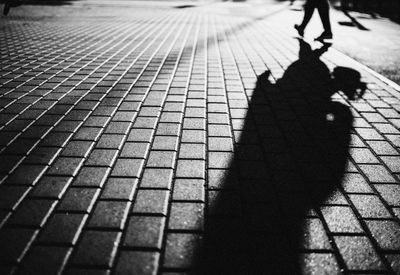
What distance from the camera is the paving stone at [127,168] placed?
2275 mm

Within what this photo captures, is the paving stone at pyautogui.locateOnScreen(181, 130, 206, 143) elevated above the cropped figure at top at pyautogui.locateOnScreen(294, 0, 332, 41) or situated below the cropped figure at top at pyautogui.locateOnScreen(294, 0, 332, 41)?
below

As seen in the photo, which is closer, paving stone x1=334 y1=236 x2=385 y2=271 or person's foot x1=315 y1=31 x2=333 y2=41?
paving stone x1=334 y1=236 x2=385 y2=271

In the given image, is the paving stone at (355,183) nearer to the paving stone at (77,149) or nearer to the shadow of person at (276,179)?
the shadow of person at (276,179)

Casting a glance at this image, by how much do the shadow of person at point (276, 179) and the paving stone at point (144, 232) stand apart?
0.98ft

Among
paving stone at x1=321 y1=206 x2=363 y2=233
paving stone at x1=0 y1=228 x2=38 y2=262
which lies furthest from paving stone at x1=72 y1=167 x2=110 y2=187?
paving stone at x1=321 y1=206 x2=363 y2=233

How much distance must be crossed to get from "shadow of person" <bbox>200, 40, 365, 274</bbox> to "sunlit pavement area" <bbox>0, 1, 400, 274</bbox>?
11 millimetres

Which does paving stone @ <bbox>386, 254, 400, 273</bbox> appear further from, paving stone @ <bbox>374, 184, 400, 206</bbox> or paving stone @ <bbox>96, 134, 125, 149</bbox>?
paving stone @ <bbox>96, 134, 125, 149</bbox>

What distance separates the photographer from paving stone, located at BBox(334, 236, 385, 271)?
162cm

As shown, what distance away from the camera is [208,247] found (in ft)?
5.54

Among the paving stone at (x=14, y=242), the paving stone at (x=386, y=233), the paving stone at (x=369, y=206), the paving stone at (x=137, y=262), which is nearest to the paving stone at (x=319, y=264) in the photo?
the paving stone at (x=386, y=233)

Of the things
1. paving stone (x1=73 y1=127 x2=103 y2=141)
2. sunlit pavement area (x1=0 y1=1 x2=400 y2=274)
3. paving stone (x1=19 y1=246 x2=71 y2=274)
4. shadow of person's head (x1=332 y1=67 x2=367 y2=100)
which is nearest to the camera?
paving stone (x1=19 y1=246 x2=71 y2=274)

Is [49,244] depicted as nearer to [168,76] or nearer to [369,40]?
[168,76]

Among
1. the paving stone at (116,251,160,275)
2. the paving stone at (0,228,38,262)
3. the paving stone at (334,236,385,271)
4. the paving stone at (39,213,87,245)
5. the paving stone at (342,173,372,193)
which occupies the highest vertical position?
the paving stone at (0,228,38,262)

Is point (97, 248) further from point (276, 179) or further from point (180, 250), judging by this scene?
point (276, 179)
